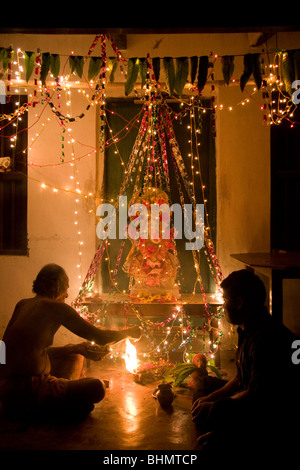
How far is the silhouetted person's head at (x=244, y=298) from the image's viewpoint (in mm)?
3145

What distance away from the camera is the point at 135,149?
5.48 meters

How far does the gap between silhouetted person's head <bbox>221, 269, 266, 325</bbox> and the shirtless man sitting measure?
1.33 m

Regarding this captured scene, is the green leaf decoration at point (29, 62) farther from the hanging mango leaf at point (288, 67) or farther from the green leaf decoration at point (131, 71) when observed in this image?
the hanging mango leaf at point (288, 67)

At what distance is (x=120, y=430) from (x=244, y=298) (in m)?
1.68

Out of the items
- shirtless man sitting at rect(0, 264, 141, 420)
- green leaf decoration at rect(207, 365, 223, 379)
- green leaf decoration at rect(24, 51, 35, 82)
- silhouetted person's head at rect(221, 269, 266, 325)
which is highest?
green leaf decoration at rect(24, 51, 35, 82)

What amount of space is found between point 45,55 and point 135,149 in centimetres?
173

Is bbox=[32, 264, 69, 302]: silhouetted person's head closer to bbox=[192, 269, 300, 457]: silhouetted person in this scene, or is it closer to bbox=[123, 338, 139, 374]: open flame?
bbox=[123, 338, 139, 374]: open flame

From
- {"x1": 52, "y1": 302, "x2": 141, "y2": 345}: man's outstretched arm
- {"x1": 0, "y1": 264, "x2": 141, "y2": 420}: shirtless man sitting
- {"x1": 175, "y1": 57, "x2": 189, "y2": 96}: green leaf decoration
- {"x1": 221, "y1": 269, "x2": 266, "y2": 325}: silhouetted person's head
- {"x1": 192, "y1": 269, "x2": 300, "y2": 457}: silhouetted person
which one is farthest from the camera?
{"x1": 175, "y1": 57, "x2": 189, "y2": 96}: green leaf decoration

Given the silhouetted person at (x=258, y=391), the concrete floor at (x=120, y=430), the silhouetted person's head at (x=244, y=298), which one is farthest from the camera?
the concrete floor at (x=120, y=430)

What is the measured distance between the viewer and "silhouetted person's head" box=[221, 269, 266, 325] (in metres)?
3.14

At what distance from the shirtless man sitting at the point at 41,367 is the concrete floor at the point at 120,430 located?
14 cm

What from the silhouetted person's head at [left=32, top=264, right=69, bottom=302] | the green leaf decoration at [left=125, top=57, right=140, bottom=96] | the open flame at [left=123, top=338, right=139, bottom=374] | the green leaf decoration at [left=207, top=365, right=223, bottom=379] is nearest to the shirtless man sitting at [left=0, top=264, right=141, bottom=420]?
the silhouetted person's head at [left=32, top=264, right=69, bottom=302]

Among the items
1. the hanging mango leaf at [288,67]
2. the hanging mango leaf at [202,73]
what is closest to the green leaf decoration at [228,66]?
the hanging mango leaf at [202,73]
